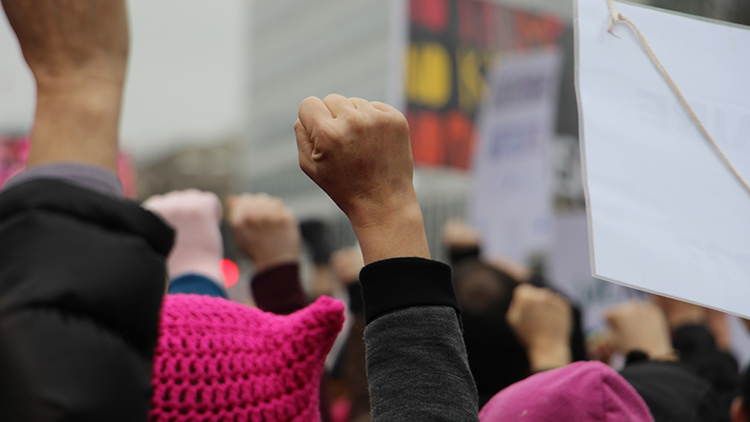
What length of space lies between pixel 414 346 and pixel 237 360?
0.24 m

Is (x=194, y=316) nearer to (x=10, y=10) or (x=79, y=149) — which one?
(x=79, y=149)

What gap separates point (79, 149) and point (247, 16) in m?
62.9

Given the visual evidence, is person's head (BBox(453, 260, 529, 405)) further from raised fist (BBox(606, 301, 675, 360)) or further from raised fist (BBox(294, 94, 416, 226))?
raised fist (BBox(294, 94, 416, 226))

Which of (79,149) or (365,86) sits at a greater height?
(79,149)

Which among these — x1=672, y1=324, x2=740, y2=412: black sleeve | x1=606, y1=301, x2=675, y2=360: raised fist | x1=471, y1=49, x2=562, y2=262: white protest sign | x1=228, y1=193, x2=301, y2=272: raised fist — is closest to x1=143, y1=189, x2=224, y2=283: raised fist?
x1=228, y1=193, x2=301, y2=272: raised fist

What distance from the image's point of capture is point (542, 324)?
195cm

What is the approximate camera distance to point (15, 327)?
62 centimetres

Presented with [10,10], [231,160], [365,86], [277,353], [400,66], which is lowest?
[231,160]

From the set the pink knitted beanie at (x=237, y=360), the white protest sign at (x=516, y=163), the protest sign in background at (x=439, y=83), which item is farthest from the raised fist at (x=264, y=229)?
the protest sign in background at (x=439, y=83)

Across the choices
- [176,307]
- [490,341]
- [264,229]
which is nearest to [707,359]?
[490,341]

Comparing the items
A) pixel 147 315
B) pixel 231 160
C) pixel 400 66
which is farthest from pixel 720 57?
pixel 231 160

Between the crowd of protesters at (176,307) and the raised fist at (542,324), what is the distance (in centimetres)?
42

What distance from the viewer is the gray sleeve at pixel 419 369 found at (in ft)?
2.82

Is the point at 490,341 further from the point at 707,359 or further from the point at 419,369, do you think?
the point at 419,369
